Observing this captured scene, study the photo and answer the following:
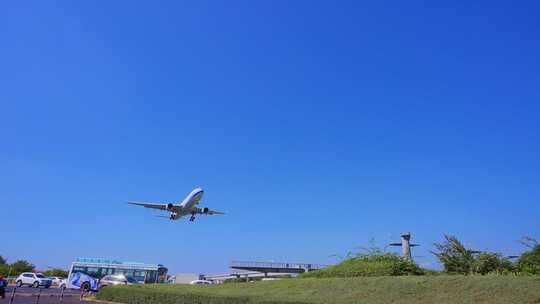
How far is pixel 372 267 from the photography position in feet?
56.4

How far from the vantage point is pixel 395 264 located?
17.4 m

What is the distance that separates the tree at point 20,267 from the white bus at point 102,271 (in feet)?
135

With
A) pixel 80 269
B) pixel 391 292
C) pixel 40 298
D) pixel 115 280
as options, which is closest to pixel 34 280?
pixel 80 269

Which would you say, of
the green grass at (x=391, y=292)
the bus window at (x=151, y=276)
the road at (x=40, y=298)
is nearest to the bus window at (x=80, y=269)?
the road at (x=40, y=298)

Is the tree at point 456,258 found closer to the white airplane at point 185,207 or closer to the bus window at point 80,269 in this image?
the white airplane at point 185,207

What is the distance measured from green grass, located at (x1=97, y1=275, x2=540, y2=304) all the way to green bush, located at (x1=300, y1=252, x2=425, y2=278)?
2.05 metres

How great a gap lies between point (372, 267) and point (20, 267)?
2888 inches

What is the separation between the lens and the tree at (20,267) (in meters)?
66.7

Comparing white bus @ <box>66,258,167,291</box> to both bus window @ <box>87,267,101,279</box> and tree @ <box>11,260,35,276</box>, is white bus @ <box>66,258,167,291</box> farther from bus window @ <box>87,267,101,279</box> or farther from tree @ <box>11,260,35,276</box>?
tree @ <box>11,260,35,276</box>

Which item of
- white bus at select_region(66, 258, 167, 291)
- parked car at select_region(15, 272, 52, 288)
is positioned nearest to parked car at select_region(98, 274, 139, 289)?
white bus at select_region(66, 258, 167, 291)

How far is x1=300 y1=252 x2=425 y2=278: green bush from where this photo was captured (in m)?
16.9

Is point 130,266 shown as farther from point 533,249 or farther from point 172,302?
point 533,249

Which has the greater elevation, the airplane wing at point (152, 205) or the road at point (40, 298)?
the airplane wing at point (152, 205)

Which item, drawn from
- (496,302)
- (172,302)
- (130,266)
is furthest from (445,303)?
(130,266)
